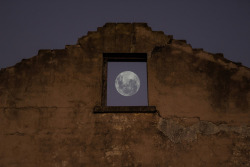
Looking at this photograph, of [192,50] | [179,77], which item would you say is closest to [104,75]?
[179,77]

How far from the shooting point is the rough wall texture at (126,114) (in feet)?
15.7

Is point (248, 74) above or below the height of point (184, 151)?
above

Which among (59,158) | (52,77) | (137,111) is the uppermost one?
(52,77)

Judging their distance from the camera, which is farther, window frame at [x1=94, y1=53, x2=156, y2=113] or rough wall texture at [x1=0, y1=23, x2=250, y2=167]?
Result: window frame at [x1=94, y1=53, x2=156, y2=113]

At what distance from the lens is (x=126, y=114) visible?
5012mm

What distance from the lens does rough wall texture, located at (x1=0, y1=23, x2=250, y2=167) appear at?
479cm

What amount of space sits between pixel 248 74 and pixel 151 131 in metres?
2.19

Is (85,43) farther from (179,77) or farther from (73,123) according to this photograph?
(179,77)

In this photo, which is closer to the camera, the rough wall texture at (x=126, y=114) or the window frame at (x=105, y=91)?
the rough wall texture at (x=126, y=114)

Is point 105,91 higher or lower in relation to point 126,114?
higher

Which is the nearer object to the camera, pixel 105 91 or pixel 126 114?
pixel 126 114

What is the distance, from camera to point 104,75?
17.8 feet

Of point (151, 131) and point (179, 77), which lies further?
point (179, 77)

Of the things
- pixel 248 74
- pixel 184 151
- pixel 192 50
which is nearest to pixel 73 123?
pixel 184 151
